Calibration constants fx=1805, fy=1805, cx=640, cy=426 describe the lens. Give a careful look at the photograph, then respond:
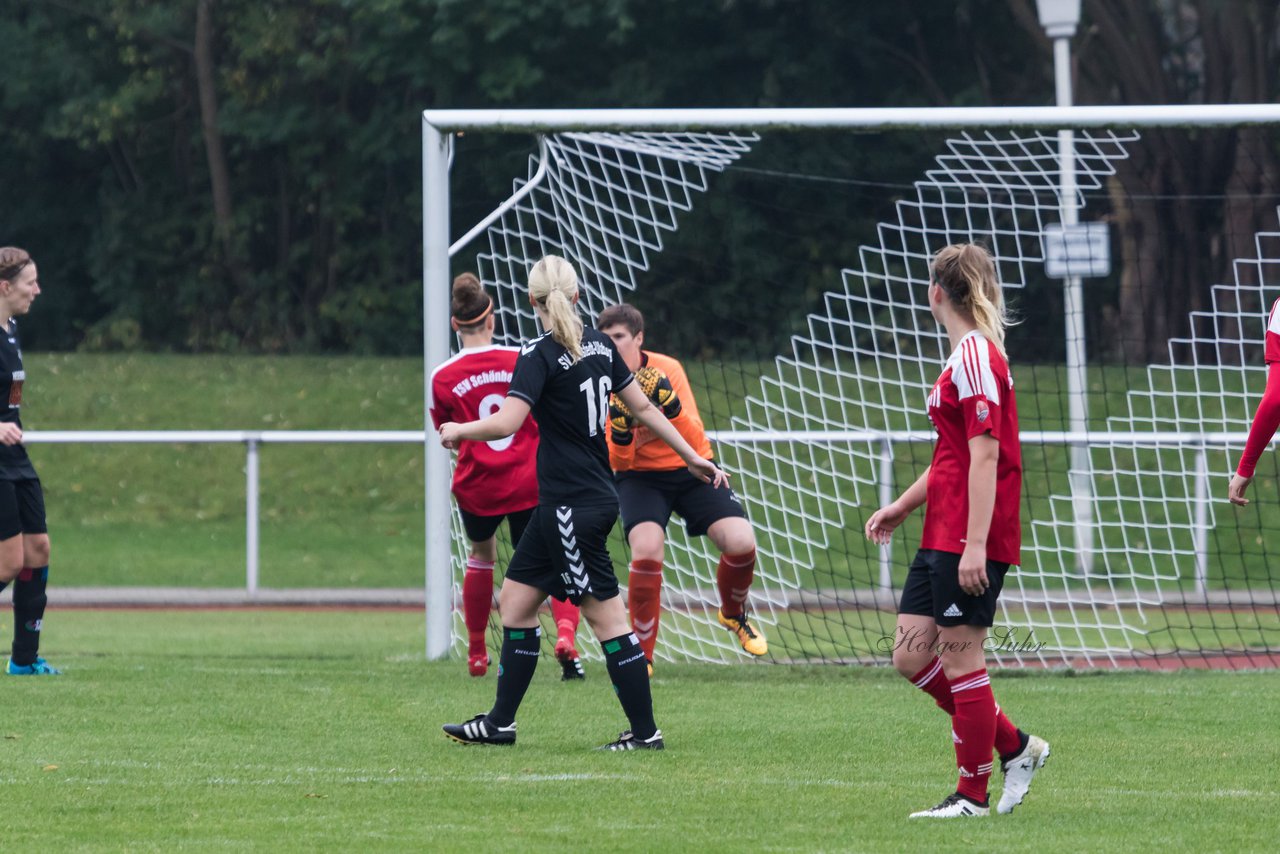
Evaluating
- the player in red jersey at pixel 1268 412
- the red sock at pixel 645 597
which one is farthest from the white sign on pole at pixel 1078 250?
the player in red jersey at pixel 1268 412

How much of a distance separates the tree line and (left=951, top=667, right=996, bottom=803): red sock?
1283cm

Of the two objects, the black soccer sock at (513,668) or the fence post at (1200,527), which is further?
the fence post at (1200,527)

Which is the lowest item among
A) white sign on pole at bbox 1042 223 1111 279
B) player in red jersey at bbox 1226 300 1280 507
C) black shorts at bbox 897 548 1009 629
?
black shorts at bbox 897 548 1009 629

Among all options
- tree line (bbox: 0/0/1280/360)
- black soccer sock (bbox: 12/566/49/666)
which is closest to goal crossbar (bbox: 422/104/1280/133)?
black soccer sock (bbox: 12/566/49/666)

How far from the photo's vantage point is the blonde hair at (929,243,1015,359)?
17.5ft

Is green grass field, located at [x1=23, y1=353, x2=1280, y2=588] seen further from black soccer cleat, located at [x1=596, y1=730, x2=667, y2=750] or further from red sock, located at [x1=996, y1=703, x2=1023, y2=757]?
red sock, located at [x1=996, y1=703, x2=1023, y2=757]

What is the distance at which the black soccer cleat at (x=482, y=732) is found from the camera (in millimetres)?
6793

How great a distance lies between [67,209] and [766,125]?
95.8 feet

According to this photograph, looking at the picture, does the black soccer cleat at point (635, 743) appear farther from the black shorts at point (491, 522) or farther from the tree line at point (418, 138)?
the tree line at point (418, 138)

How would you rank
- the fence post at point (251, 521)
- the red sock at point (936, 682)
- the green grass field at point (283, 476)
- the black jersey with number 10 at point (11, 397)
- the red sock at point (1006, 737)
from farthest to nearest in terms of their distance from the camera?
1. the green grass field at point (283, 476)
2. the fence post at point (251, 521)
3. the black jersey with number 10 at point (11, 397)
4. the red sock at point (936, 682)
5. the red sock at point (1006, 737)

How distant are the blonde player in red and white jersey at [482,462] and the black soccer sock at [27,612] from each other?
207cm

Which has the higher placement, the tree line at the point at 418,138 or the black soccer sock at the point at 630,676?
the tree line at the point at 418,138

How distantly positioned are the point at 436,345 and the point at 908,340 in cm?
471

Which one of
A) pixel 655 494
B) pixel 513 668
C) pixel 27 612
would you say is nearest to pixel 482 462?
pixel 655 494
